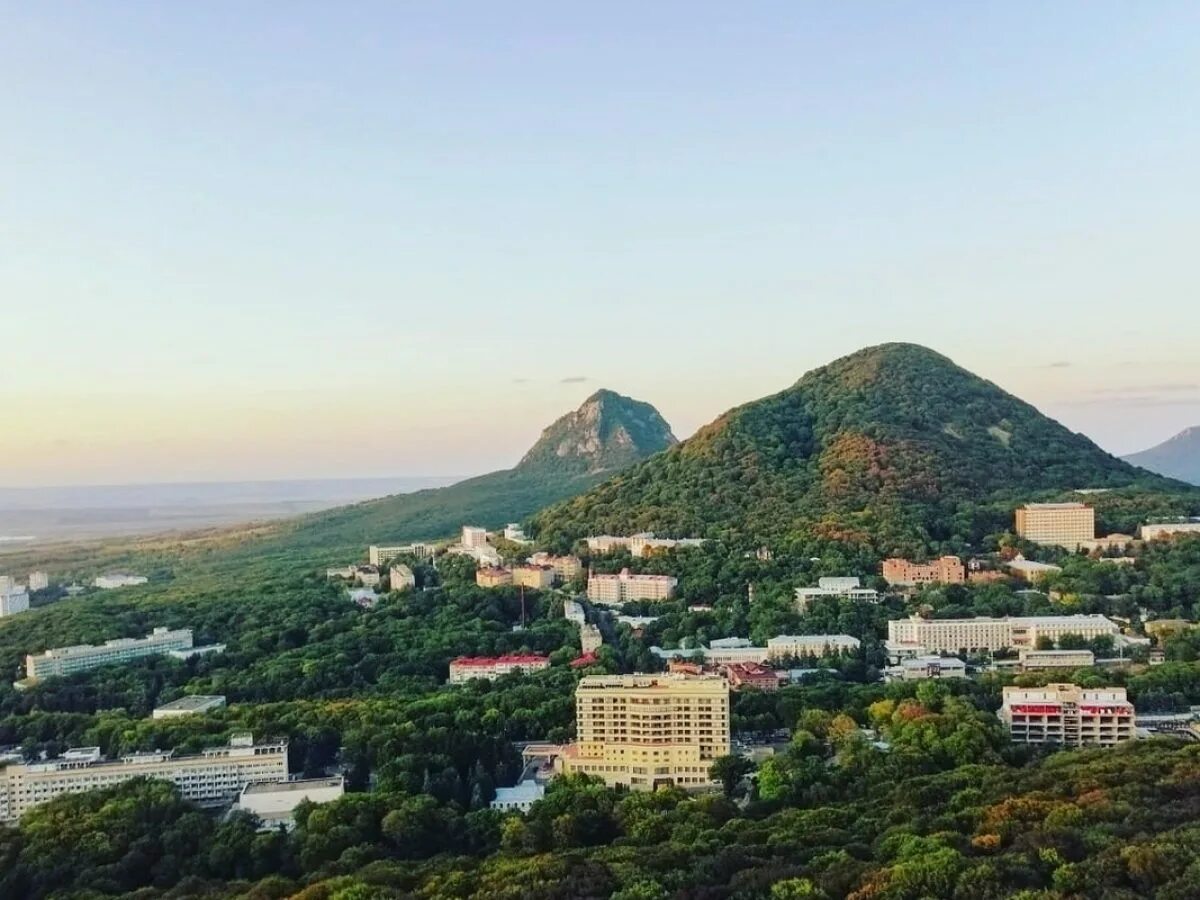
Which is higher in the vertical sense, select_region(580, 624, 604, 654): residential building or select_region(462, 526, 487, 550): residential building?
select_region(462, 526, 487, 550): residential building

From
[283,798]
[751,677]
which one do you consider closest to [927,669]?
[751,677]

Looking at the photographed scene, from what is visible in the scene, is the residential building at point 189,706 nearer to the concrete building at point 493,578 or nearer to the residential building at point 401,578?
the residential building at point 401,578

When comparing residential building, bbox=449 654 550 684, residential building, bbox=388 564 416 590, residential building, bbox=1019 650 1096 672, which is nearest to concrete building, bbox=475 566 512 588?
residential building, bbox=388 564 416 590

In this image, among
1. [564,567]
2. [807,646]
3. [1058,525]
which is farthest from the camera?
[564,567]

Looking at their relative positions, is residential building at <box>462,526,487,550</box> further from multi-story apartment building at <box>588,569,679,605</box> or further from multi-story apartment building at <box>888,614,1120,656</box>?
multi-story apartment building at <box>888,614,1120,656</box>

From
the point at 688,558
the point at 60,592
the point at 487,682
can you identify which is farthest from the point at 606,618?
the point at 60,592

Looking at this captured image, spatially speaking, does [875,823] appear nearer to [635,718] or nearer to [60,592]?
[635,718]

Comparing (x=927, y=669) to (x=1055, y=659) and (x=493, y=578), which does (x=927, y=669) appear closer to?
(x=1055, y=659)

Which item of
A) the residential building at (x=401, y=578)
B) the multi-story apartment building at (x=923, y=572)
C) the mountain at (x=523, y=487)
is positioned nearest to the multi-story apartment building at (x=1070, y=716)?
the multi-story apartment building at (x=923, y=572)

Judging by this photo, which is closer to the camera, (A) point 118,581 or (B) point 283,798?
(B) point 283,798
